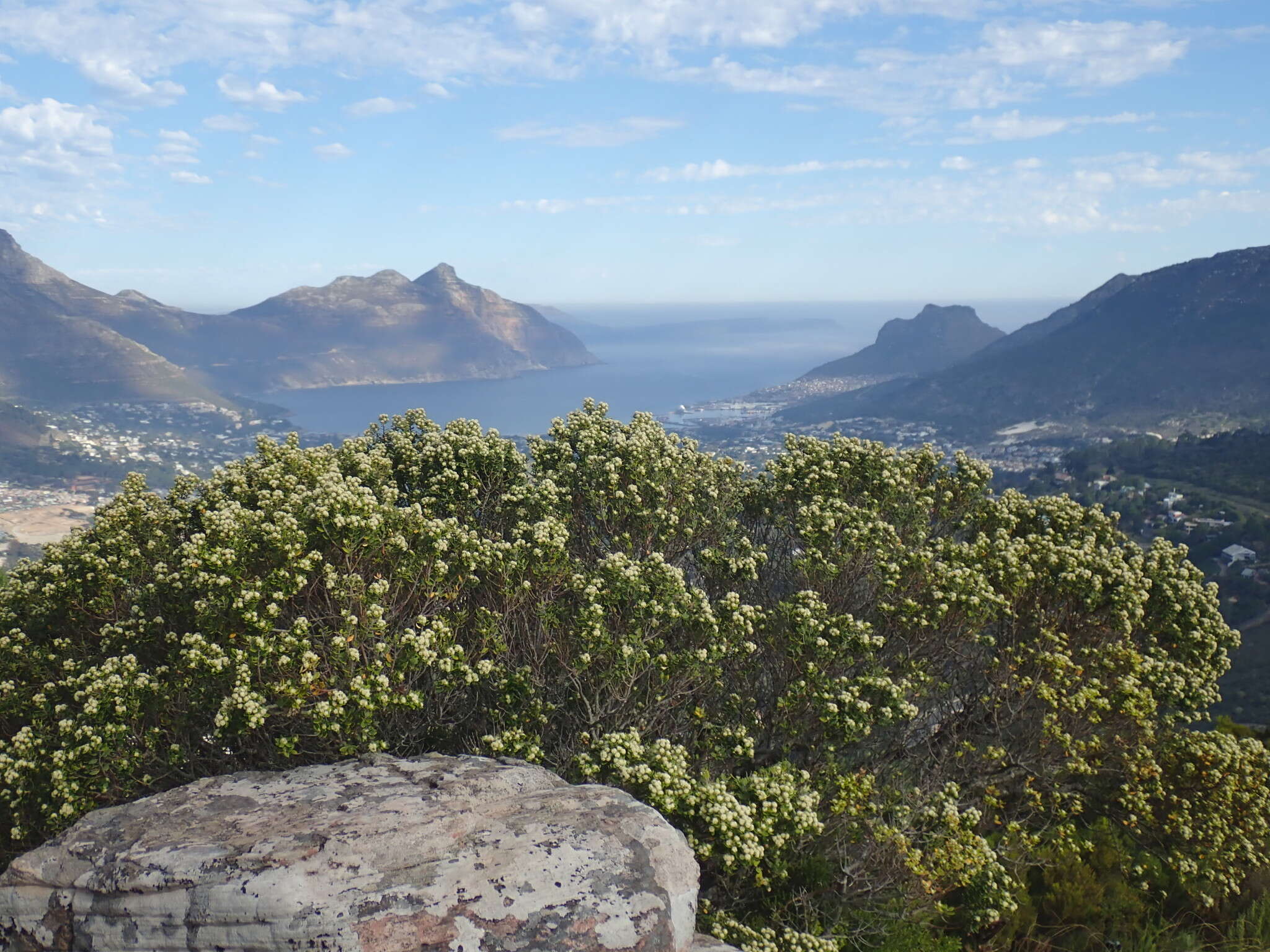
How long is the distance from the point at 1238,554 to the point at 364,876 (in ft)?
359

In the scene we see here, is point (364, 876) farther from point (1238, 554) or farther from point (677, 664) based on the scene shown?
point (1238, 554)

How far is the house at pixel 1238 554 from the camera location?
291 feet

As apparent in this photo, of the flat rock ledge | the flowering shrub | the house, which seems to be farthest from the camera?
the house

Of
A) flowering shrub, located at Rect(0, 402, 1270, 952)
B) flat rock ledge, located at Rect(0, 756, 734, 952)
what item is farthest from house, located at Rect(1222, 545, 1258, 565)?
flat rock ledge, located at Rect(0, 756, 734, 952)

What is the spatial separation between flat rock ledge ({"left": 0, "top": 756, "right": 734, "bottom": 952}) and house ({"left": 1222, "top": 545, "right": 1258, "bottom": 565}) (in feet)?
339

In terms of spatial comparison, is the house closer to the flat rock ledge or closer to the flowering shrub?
the flowering shrub

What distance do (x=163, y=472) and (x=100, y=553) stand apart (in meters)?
186

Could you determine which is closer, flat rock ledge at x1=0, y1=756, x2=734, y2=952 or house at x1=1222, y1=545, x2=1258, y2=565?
flat rock ledge at x1=0, y1=756, x2=734, y2=952

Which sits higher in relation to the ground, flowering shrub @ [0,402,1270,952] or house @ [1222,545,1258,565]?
flowering shrub @ [0,402,1270,952]

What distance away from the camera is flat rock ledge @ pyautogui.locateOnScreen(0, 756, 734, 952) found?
832 cm

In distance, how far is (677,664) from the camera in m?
12.9

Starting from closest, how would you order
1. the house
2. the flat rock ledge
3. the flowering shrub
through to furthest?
the flat rock ledge
the flowering shrub
the house

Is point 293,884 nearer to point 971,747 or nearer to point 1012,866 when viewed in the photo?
point 971,747

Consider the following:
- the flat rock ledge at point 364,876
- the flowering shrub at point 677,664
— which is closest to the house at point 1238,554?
the flowering shrub at point 677,664
